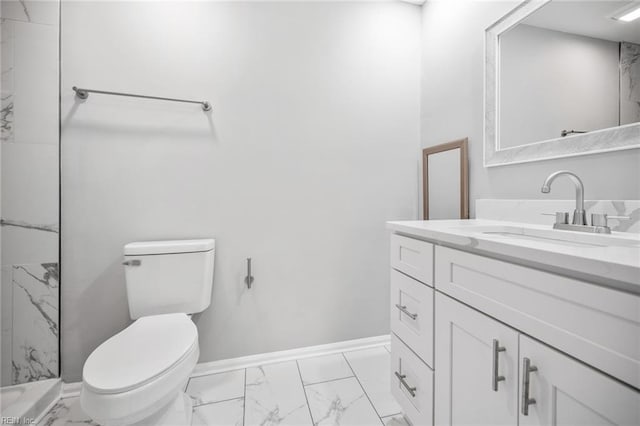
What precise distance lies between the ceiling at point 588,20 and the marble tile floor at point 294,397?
66.1 inches

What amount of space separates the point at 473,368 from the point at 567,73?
A: 115cm

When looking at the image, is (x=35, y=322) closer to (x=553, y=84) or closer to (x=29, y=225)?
(x=29, y=225)

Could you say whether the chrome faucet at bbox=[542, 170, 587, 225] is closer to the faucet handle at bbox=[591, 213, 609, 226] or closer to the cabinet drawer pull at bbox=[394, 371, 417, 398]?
the faucet handle at bbox=[591, 213, 609, 226]

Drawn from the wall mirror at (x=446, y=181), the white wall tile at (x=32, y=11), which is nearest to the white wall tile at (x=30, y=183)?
the white wall tile at (x=32, y=11)

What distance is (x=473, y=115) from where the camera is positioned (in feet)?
4.83

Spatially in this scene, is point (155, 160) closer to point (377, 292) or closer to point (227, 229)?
point (227, 229)

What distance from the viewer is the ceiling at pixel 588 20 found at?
906mm

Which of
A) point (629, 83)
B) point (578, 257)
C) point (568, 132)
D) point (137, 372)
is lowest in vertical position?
point (137, 372)

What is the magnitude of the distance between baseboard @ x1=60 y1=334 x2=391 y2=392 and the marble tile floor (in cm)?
3

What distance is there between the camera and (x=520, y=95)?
4.06ft

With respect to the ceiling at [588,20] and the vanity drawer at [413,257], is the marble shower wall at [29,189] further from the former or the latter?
the ceiling at [588,20]

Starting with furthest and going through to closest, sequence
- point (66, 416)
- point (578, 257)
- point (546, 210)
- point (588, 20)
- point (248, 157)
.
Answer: point (248, 157), point (66, 416), point (546, 210), point (588, 20), point (578, 257)

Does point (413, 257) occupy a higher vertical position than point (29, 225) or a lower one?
lower

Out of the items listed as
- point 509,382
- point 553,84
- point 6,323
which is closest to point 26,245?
point 6,323
